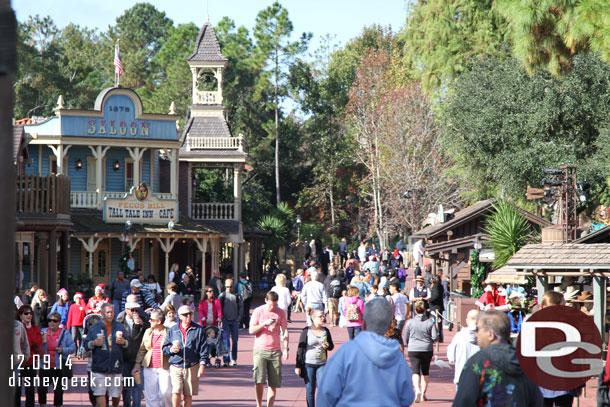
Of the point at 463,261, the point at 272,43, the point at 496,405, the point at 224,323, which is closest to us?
the point at 496,405

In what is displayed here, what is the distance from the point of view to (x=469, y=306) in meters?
24.5

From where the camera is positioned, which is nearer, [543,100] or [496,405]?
[496,405]

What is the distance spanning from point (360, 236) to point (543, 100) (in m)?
30.9

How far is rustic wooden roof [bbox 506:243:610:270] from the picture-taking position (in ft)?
56.3

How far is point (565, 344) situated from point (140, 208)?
29.5m

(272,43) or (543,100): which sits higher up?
(272,43)

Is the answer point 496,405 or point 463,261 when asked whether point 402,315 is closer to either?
point 463,261

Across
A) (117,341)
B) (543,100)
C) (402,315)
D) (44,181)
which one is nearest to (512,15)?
(402,315)

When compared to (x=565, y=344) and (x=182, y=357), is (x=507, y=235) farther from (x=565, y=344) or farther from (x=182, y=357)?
(x=565, y=344)

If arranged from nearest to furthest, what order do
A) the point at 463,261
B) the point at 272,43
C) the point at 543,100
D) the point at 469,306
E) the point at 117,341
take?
the point at 117,341 → the point at 469,306 → the point at 463,261 → the point at 543,100 → the point at 272,43

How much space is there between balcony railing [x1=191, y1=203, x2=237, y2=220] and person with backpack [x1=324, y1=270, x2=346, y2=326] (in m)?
13.6

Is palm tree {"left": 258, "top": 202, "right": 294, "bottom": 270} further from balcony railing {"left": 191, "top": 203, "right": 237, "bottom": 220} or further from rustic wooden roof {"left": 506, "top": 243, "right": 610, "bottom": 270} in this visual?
rustic wooden roof {"left": 506, "top": 243, "right": 610, "bottom": 270}

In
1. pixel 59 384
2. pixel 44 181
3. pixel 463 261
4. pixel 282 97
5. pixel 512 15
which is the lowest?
pixel 59 384

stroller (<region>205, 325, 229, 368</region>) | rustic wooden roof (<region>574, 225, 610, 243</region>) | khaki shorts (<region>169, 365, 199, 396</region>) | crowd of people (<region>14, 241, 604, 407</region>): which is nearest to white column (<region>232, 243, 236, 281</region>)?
crowd of people (<region>14, 241, 604, 407</region>)
